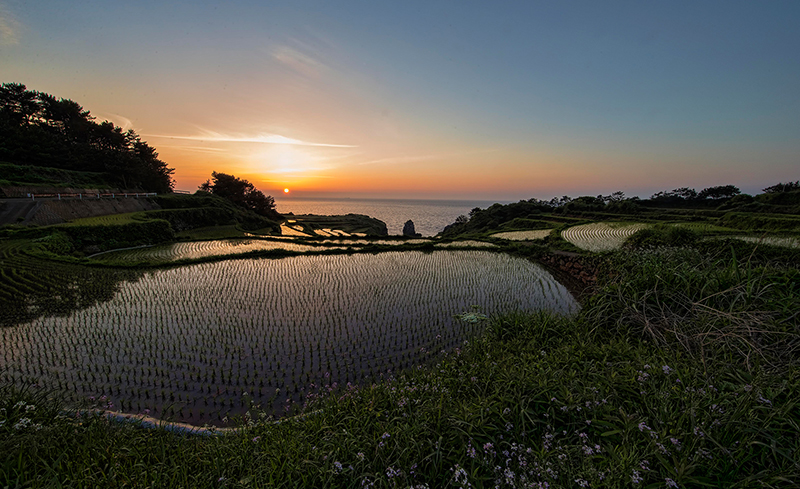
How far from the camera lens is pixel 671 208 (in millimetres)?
34469

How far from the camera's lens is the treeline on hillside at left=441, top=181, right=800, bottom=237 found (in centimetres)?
2343

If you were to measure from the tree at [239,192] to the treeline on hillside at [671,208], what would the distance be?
30.9 meters

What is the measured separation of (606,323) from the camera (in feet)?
17.6

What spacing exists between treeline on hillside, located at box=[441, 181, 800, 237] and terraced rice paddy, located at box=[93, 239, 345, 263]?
2506 centimetres

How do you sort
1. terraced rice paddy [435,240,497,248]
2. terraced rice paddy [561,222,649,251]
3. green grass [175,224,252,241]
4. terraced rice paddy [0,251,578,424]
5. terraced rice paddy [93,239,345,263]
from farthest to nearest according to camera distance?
green grass [175,224,252,241] → terraced rice paddy [435,240,497,248] → terraced rice paddy [561,222,649,251] → terraced rice paddy [93,239,345,263] → terraced rice paddy [0,251,578,424]

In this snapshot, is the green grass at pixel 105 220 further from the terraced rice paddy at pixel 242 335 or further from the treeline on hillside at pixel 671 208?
the treeline on hillside at pixel 671 208

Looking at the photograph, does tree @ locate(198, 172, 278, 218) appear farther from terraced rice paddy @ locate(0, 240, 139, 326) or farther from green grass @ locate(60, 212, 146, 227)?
terraced rice paddy @ locate(0, 240, 139, 326)

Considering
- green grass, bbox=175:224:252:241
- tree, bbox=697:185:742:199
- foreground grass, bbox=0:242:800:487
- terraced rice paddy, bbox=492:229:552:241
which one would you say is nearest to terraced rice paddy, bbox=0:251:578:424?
foreground grass, bbox=0:242:800:487

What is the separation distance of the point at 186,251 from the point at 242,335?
1494 cm

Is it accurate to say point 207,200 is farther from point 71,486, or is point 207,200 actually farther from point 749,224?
point 749,224

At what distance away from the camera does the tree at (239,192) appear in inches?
1657

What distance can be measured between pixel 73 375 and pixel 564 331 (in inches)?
395

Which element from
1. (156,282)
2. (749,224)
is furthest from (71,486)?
(749,224)

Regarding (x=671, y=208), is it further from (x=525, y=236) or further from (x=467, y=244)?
(x=467, y=244)
